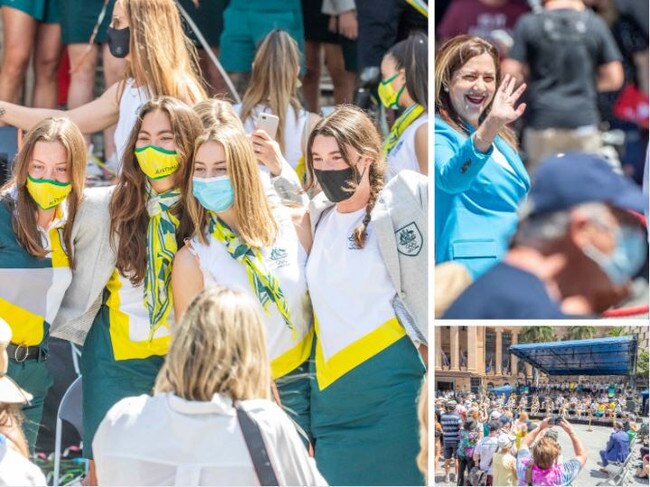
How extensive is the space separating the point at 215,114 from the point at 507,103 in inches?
42.0

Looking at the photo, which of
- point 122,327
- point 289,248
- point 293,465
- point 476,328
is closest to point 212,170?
point 289,248

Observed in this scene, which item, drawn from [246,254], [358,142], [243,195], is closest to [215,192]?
[243,195]

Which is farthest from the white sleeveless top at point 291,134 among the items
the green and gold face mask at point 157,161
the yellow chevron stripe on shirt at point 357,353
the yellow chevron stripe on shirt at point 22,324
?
the yellow chevron stripe on shirt at point 22,324

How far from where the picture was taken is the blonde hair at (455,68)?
493cm

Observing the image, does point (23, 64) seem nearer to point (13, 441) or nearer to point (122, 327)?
point (122, 327)

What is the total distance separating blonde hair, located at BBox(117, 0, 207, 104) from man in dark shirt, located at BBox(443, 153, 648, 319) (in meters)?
1.35

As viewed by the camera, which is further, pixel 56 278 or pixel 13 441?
pixel 56 278

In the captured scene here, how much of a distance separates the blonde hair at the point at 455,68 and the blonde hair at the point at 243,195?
0.82 meters

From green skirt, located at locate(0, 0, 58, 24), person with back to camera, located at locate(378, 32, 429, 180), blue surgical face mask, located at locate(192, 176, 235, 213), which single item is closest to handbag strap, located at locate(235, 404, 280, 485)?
blue surgical face mask, located at locate(192, 176, 235, 213)

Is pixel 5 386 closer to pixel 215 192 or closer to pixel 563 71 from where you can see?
pixel 215 192

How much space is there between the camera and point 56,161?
188 inches

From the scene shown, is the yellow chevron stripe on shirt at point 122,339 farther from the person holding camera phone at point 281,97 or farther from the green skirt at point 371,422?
the person holding camera phone at point 281,97

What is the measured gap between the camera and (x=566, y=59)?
4984 mm

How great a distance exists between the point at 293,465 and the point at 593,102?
2279 mm
